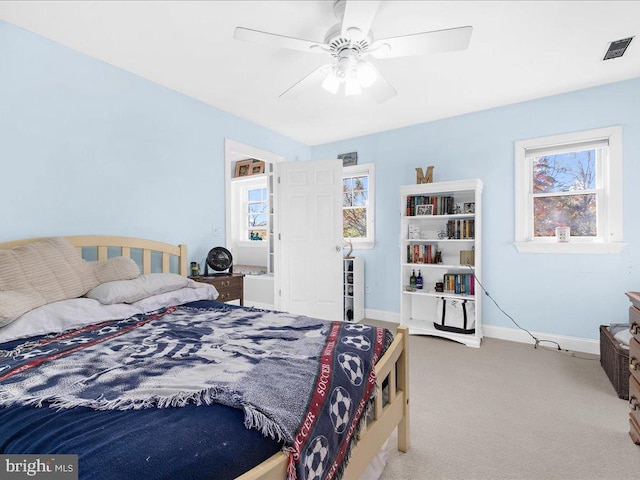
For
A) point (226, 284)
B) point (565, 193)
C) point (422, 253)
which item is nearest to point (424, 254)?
point (422, 253)

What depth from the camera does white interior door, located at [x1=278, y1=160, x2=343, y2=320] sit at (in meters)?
4.07

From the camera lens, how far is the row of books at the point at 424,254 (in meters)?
3.89

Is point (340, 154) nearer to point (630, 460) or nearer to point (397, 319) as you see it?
point (397, 319)

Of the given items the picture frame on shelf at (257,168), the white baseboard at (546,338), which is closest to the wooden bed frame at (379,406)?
the white baseboard at (546,338)

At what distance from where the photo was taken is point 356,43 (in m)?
2.04

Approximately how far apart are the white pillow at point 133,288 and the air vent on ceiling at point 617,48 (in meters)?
3.77

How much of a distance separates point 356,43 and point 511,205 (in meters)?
2.60

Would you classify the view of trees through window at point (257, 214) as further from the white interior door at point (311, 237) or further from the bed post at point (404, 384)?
the bed post at point (404, 384)

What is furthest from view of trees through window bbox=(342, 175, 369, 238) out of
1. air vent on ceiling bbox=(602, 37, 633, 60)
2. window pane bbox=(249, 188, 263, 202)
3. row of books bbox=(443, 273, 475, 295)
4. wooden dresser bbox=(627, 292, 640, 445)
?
wooden dresser bbox=(627, 292, 640, 445)

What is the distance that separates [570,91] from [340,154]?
273 cm

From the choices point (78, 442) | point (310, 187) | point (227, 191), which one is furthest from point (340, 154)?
point (78, 442)

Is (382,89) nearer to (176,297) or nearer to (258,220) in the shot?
(176,297)

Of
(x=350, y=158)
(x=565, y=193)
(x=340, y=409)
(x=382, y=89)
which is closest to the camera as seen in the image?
(x=340, y=409)

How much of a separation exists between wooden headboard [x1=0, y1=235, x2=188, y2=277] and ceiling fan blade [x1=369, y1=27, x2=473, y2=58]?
239 cm
